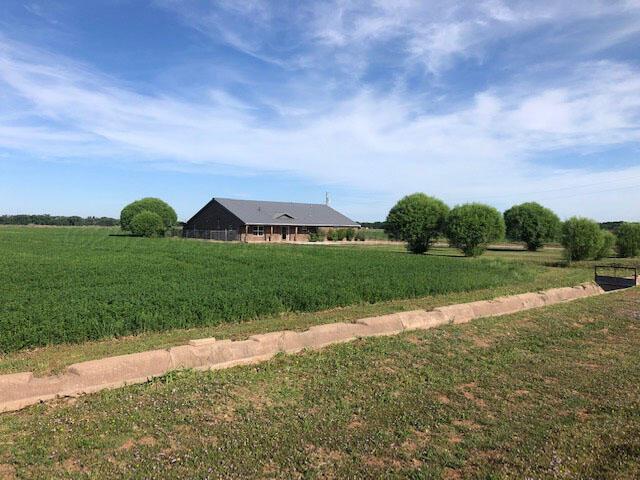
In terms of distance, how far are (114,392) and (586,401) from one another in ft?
18.5

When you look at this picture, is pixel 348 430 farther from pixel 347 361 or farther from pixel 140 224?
pixel 140 224

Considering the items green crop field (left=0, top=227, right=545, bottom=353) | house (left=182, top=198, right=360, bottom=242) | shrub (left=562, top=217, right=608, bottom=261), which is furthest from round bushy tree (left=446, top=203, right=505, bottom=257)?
house (left=182, top=198, right=360, bottom=242)

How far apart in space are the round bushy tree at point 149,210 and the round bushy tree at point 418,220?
39.2 m

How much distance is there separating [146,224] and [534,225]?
4813 centimetres

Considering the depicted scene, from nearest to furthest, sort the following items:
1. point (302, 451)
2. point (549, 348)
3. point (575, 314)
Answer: point (302, 451) → point (549, 348) → point (575, 314)

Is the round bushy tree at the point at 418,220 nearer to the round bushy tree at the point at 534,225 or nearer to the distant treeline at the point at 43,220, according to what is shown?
the round bushy tree at the point at 534,225

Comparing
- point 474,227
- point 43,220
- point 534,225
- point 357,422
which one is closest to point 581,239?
point 474,227

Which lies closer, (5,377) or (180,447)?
(180,447)

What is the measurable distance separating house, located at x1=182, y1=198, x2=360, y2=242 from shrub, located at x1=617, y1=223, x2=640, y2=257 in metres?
34.3

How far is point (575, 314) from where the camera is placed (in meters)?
11.5

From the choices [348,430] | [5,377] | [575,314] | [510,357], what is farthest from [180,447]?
[575,314]

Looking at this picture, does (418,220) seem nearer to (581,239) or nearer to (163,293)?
(581,239)

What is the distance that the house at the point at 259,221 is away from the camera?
5559 cm

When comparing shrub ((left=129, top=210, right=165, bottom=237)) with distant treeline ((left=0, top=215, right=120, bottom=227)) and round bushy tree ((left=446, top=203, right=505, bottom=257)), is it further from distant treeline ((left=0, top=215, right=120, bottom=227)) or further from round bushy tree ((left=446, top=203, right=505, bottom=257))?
distant treeline ((left=0, top=215, right=120, bottom=227))
